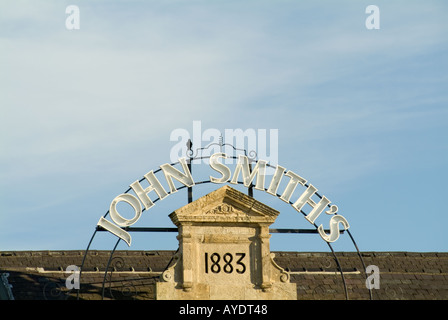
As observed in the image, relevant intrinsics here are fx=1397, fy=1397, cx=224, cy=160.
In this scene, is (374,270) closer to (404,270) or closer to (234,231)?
(404,270)

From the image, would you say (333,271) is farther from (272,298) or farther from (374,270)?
(272,298)

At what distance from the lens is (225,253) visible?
46969 millimetres

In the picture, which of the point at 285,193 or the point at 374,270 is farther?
the point at 374,270

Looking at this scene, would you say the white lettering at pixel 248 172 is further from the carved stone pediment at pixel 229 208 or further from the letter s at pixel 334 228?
the letter s at pixel 334 228

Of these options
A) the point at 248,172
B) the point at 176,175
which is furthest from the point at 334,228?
the point at 176,175

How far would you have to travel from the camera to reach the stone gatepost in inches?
1827

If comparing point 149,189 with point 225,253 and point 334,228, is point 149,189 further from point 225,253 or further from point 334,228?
point 334,228

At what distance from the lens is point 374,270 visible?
53.2 meters

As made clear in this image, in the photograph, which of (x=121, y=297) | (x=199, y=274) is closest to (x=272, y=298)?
(x=199, y=274)

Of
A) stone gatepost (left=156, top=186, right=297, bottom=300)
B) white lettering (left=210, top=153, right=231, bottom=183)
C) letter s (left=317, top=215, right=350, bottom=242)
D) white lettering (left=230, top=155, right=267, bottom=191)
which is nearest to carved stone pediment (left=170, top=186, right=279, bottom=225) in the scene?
stone gatepost (left=156, top=186, right=297, bottom=300)

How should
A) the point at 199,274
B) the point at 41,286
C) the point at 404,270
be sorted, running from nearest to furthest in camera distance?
1. the point at 199,274
2. the point at 41,286
3. the point at 404,270
